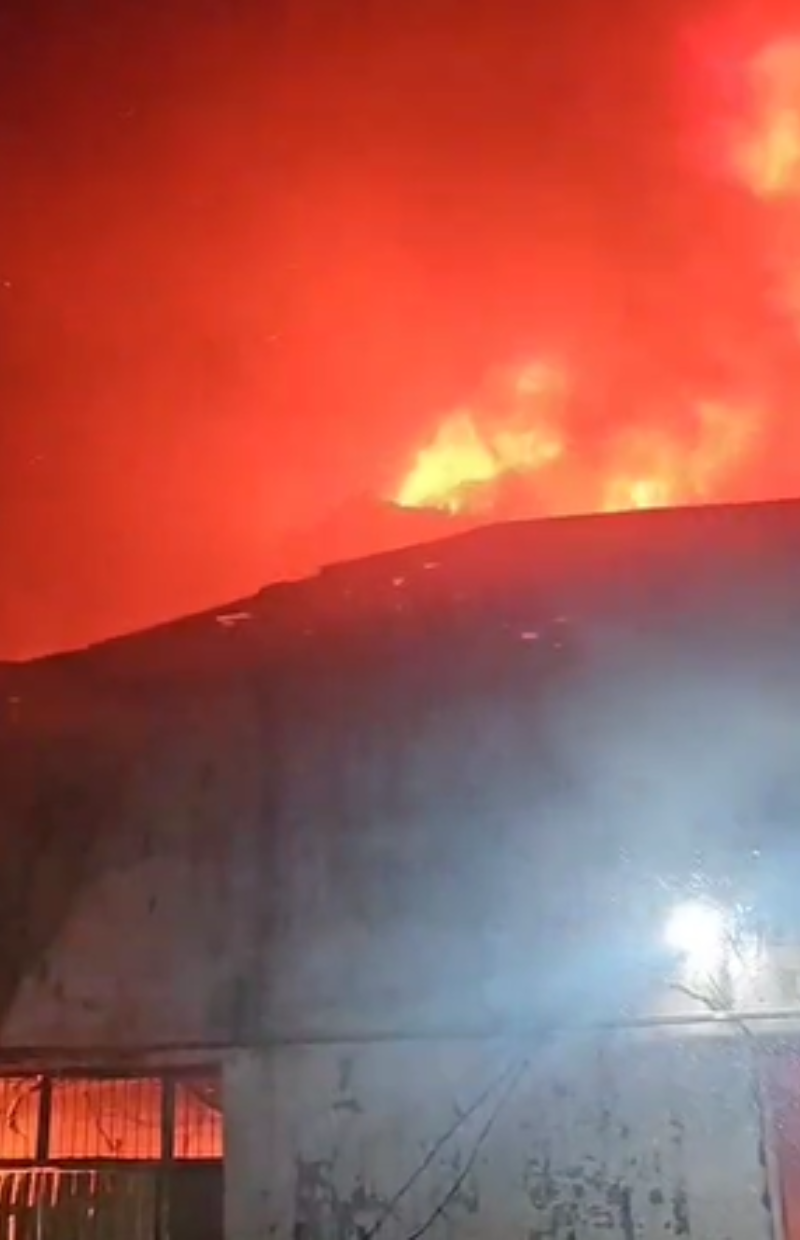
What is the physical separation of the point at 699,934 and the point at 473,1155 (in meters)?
2.09

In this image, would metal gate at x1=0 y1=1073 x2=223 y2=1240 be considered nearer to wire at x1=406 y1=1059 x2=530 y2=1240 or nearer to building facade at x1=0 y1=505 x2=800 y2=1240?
building facade at x1=0 y1=505 x2=800 y2=1240

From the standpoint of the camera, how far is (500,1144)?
935cm

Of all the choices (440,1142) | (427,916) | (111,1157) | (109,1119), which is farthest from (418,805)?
(111,1157)

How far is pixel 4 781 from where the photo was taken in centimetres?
1165

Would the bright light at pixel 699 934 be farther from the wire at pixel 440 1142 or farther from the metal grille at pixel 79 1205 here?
the metal grille at pixel 79 1205

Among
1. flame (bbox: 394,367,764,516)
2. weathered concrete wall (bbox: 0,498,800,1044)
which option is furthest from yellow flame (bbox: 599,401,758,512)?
weathered concrete wall (bbox: 0,498,800,1044)

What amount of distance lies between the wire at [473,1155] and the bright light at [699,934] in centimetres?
130

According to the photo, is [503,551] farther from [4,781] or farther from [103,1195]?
[103,1195]

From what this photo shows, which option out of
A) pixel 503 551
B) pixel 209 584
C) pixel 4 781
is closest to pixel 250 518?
pixel 209 584

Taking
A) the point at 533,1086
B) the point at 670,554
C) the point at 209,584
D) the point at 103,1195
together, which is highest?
the point at 209,584

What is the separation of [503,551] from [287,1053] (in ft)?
17.0

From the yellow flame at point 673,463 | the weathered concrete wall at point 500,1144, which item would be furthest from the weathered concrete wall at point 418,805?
the yellow flame at point 673,463

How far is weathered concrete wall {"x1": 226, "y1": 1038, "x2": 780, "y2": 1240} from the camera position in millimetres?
9070

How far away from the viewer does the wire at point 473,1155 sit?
9281 mm
